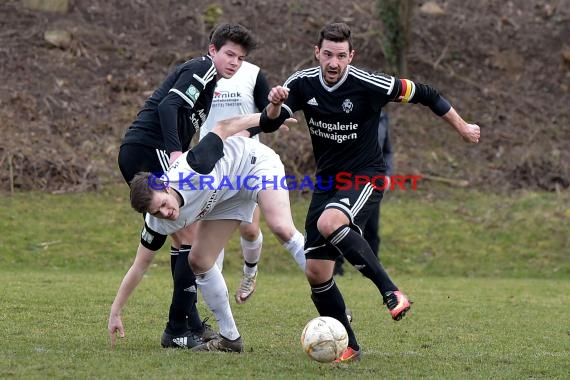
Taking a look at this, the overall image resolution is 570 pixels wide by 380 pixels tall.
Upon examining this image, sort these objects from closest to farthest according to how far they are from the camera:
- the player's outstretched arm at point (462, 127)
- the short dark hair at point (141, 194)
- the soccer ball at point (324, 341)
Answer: the short dark hair at point (141, 194), the soccer ball at point (324, 341), the player's outstretched arm at point (462, 127)

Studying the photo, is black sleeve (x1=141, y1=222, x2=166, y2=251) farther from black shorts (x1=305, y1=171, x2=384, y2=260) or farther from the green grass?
black shorts (x1=305, y1=171, x2=384, y2=260)

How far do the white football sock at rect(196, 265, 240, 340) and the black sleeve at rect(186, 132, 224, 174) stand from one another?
0.72 meters

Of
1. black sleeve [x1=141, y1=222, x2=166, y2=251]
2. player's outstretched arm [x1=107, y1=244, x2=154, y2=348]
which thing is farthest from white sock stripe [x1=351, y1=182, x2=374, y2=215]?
player's outstretched arm [x1=107, y1=244, x2=154, y2=348]

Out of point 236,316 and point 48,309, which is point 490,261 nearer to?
point 236,316

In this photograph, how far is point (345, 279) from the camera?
12266 millimetres

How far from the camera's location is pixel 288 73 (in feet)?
62.8

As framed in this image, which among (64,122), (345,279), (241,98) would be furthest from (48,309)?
(64,122)

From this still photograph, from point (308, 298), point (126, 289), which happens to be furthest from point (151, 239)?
point (308, 298)

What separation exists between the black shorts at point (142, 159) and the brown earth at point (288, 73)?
8.59 metres

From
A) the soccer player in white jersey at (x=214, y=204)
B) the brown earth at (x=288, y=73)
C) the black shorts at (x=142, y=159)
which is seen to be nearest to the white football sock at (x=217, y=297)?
the soccer player in white jersey at (x=214, y=204)

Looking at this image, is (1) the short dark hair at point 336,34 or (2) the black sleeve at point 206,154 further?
(1) the short dark hair at point 336,34

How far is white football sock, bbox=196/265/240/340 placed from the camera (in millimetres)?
6141

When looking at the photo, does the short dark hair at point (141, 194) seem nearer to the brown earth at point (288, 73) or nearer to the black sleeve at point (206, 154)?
the black sleeve at point (206, 154)

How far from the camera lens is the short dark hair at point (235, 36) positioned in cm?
679
